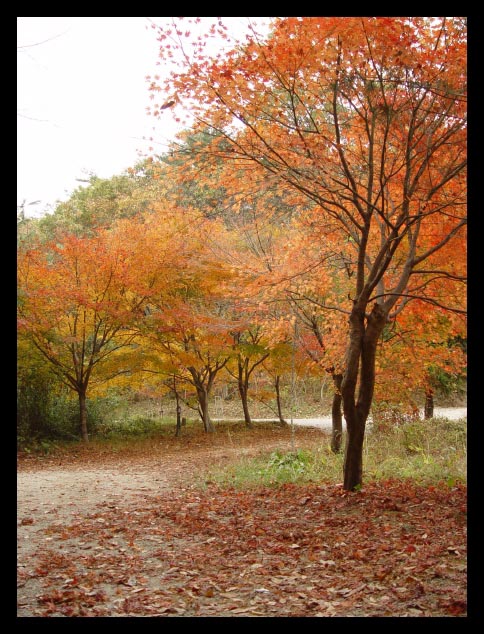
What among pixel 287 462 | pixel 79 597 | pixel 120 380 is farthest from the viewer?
pixel 120 380

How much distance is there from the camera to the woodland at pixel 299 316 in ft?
15.5

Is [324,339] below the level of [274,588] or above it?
above

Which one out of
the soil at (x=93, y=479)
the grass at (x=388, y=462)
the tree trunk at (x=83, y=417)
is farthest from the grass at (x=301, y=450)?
the tree trunk at (x=83, y=417)

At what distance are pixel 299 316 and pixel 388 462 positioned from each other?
375cm

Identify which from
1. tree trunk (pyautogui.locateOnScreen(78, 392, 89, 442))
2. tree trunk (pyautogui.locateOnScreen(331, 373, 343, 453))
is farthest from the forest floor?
tree trunk (pyautogui.locateOnScreen(78, 392, 89, 442))

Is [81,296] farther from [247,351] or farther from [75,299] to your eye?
[247,351]

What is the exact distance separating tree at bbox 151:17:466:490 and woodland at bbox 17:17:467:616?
0.03 m

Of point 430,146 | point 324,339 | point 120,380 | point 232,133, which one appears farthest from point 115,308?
point 430,146

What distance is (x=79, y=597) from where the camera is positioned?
14.0ft

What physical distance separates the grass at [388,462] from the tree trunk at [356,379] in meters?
1.25

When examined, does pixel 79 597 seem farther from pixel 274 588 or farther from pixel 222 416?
pixel 222 416

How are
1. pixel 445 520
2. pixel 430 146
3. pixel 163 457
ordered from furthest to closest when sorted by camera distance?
pixel 163 457
pixel 430 146
pixel 445 520
